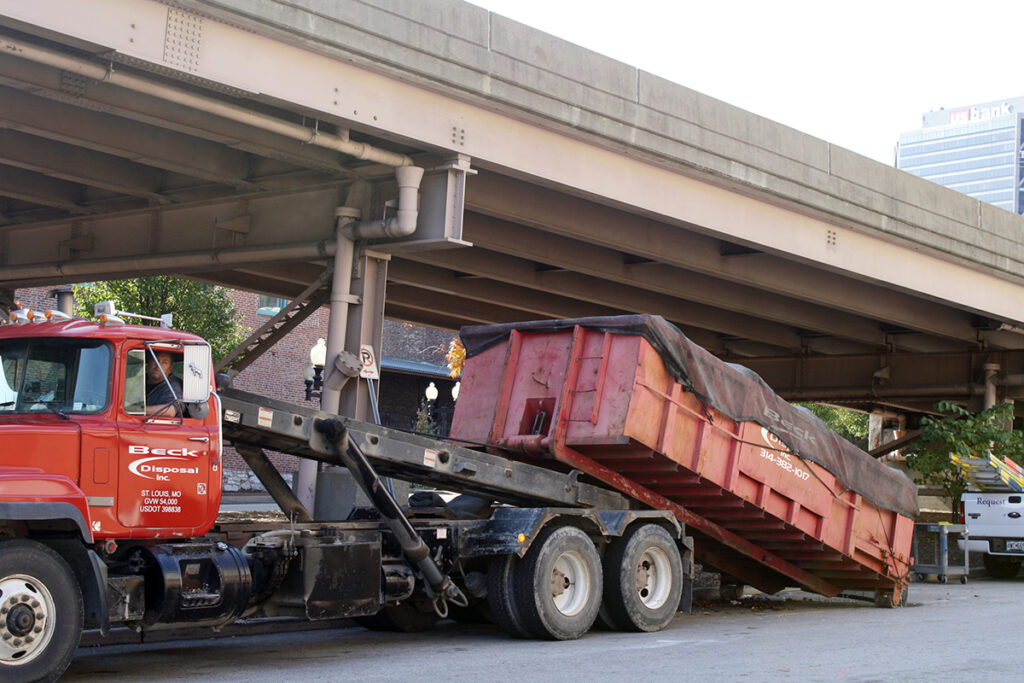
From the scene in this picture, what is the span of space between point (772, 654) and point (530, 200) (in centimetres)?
947

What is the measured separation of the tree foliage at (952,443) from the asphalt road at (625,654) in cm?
1351

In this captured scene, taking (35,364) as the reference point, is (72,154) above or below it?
above

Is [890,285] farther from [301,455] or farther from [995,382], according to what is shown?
[301,455]

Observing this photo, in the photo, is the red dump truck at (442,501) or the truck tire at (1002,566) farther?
the truck tire at (1002,566)

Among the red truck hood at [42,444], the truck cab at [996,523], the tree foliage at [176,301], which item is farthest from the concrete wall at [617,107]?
the tree foliage at [176,301]

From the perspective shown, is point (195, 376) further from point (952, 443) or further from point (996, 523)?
point (952, 443)

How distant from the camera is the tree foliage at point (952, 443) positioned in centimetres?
2677

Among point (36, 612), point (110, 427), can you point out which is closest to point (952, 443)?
point (110, 427)

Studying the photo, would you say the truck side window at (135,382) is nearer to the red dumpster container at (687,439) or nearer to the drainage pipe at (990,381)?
the red dumpster container at (687,439)

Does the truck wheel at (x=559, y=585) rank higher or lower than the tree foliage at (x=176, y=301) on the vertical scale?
lower

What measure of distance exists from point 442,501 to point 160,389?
410 cm

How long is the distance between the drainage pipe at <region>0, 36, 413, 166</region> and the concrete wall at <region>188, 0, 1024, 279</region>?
991 mm

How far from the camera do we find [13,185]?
18.3 metres

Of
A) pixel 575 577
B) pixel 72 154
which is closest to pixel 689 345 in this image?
pixel 575 577
